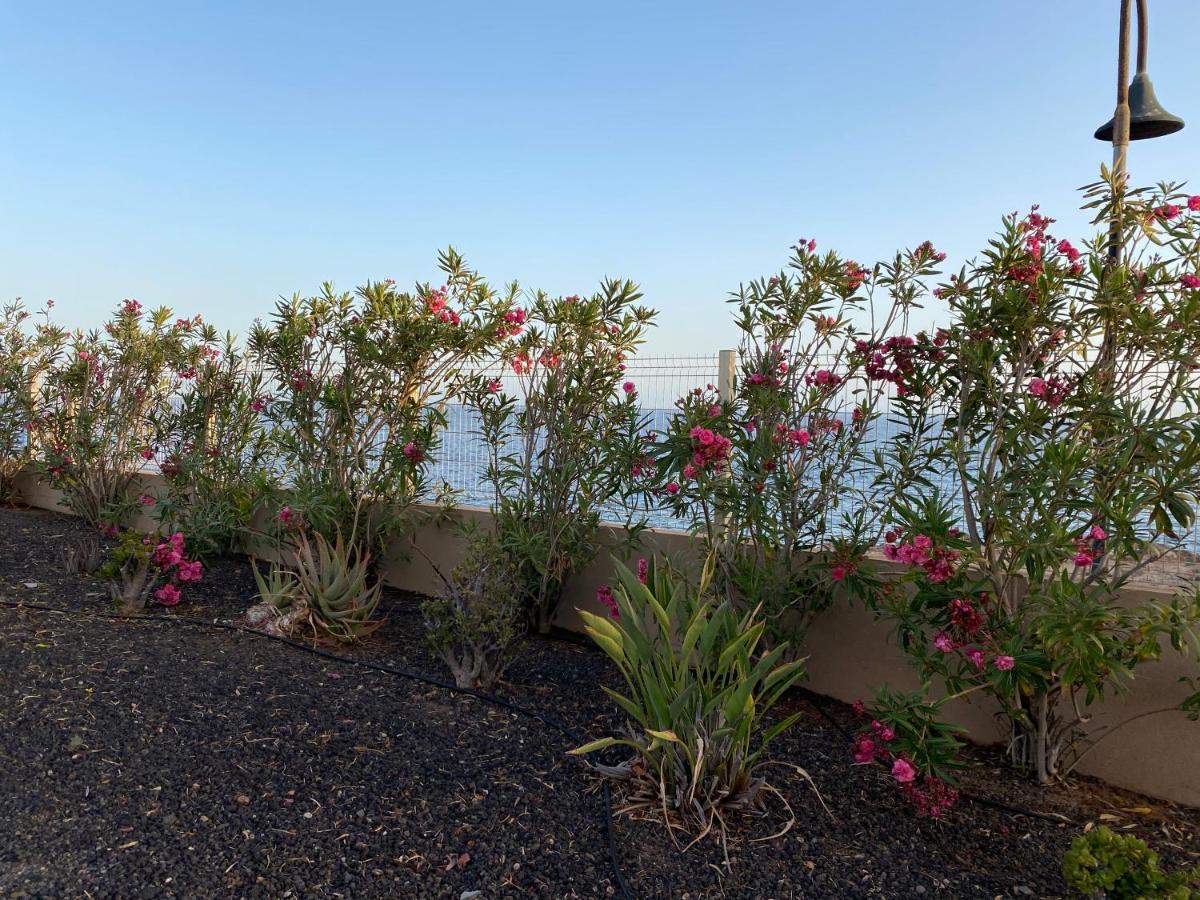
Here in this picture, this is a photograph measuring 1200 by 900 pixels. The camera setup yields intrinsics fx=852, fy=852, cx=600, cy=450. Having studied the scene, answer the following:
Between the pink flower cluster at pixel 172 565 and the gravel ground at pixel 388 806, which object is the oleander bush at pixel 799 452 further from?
the pink flower cluster at pixel 172 565

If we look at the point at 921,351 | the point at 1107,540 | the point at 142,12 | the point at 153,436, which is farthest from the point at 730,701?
the point at 142,12

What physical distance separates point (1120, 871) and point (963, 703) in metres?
1.74

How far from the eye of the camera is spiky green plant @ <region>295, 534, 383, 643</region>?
185 inches

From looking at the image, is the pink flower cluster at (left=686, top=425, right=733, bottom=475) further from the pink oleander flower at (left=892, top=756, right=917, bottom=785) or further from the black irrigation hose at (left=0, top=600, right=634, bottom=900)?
the pink oleander flower at (left=892, top=756, right=917, bottom=785)

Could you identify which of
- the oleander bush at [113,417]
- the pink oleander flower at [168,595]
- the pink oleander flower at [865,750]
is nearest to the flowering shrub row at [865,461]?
the pink oleander flower at [865,750]

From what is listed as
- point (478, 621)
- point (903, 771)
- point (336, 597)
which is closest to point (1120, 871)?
point (903, 771)

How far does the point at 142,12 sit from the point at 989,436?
832cm

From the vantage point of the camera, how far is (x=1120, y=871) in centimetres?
204

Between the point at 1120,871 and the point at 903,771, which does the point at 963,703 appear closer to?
the point at 903,771

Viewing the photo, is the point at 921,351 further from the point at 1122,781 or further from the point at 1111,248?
the point at 1122,781

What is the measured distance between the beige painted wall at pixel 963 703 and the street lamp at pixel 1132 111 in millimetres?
1962

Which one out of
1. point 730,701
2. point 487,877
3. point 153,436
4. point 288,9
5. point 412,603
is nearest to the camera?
point 487,877

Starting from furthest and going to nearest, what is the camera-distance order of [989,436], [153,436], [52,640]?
[153,436] → [52,640] → [989,436]

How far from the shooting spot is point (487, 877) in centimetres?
240
